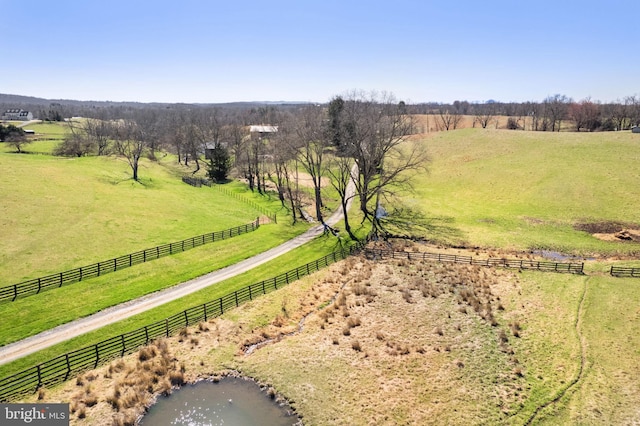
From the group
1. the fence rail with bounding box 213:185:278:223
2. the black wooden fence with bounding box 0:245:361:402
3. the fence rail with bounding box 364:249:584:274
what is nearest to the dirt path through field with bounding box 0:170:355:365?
the black wooden fence with bounding box 0:245:361:402

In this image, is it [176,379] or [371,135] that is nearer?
[176,379]

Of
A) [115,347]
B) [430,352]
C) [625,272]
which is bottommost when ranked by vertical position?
[430,352]

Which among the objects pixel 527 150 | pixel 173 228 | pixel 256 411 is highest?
pixel 527 150

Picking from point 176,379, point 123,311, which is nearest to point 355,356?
point 176,379

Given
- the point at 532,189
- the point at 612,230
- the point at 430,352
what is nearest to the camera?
the point at 430,352

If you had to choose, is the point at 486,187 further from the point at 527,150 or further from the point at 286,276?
the point at 286,276

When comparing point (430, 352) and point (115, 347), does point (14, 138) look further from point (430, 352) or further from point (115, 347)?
point (430, 352)

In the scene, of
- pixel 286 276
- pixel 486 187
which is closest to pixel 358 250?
pixel 286 276
